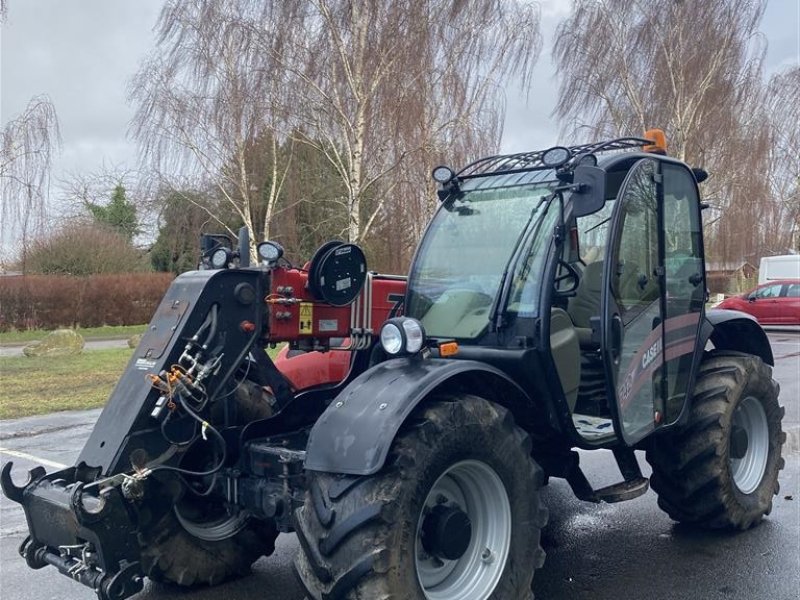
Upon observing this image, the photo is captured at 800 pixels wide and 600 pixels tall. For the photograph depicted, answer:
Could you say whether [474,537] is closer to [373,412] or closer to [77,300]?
[373,412]

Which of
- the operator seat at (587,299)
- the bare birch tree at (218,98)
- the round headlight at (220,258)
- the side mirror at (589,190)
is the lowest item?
the operator seat at (587,299)

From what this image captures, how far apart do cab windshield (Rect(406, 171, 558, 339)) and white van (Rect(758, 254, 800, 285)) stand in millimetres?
24659

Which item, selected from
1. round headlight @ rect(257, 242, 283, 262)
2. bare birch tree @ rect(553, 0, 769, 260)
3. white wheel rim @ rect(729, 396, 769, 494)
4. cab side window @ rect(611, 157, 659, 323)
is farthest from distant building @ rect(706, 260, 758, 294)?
round headlight @ rect(257, 242, 283, 262)

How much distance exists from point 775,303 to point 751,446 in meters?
18.7

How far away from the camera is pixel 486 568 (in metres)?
3.69

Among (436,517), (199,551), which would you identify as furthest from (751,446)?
(199,551)

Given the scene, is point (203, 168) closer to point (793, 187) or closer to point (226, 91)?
point (226, 91)

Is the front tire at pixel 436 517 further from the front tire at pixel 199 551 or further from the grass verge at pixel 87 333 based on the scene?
the grass verge at pixel 87 333

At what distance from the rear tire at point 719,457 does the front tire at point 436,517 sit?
64.5 inches

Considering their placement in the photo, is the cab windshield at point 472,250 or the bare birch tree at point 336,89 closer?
the cab windshield at point 472,250

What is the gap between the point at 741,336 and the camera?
19.2ft

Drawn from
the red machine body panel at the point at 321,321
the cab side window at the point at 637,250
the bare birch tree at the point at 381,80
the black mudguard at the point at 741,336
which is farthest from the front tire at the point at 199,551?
the bare birch tree at the point at 381,80

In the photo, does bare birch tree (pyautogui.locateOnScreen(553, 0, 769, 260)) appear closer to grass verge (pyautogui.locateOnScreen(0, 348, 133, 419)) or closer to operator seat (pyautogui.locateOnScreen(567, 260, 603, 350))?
grass verge (pyautogui.locateOnScreen(0, 348, 133, 419))

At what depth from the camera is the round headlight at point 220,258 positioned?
4160 millimetres
